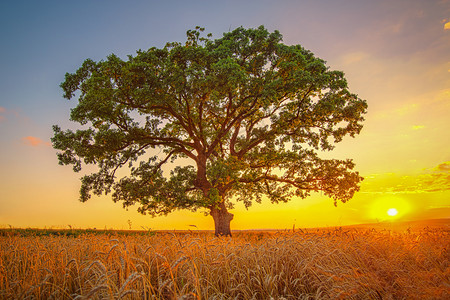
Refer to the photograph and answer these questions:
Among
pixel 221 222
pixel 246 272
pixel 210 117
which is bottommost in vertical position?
pixel 246 272

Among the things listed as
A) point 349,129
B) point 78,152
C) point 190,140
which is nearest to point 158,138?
point 190,140

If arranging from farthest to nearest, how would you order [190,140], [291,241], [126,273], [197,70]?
[190,140] → [197,70] → [291,241] → [126,273]

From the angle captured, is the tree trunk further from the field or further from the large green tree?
the field

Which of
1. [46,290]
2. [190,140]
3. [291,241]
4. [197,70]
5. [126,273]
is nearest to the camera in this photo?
[126,273]

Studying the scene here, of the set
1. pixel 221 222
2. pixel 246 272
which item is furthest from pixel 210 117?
pixel 246 272

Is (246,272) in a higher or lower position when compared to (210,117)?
lower

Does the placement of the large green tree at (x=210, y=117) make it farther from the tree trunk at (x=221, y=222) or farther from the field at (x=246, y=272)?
the field at (x=246, y=272)

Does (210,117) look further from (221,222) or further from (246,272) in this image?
(246,272)

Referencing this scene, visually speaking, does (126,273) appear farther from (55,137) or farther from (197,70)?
(55,137)

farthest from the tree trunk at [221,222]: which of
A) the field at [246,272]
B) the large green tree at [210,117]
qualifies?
the field at [246,272]

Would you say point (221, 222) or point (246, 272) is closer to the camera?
point (246, 272)

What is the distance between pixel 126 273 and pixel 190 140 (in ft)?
60.6

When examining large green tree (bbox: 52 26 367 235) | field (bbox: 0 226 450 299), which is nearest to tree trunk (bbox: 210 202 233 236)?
large green tree (bbox: 52 26 367 235)

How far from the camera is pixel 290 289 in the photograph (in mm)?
5793
